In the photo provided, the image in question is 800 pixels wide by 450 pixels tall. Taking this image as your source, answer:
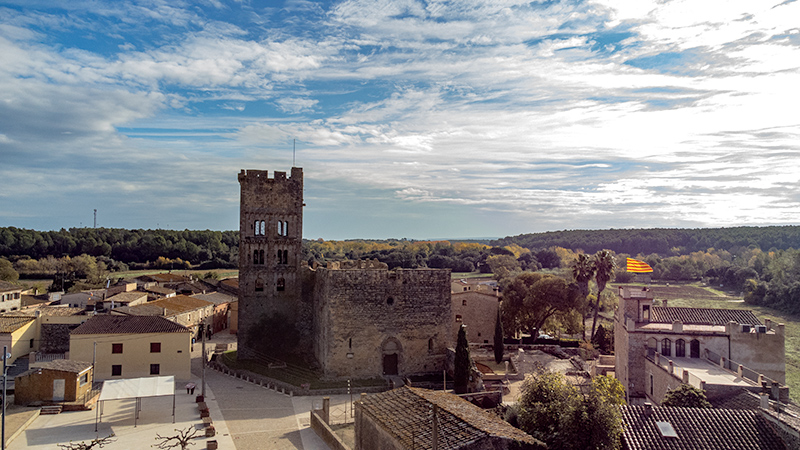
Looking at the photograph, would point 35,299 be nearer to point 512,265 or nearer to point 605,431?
point 605,431

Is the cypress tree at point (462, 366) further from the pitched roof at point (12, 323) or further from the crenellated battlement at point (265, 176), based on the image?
the pitched roof at point (12, 323)

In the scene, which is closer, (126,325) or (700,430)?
(700,430)

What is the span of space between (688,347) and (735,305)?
2845 inches

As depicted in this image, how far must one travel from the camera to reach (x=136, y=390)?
90.9 feet

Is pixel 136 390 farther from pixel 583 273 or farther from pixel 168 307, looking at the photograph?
pixel 583 273

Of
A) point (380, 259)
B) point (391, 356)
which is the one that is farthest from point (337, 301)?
point (380, 259)

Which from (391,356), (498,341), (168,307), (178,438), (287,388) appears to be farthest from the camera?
(168,307)

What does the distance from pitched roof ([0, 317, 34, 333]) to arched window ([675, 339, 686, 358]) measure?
48.8 m

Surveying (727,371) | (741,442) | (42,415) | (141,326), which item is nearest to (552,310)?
(727,371)

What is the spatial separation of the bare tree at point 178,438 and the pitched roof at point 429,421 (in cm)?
927

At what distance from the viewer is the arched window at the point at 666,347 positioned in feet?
108

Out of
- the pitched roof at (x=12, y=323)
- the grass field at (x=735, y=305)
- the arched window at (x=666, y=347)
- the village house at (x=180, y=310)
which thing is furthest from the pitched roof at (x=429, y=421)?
the grass field at (x=735, y=305)

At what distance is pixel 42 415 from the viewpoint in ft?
94.1

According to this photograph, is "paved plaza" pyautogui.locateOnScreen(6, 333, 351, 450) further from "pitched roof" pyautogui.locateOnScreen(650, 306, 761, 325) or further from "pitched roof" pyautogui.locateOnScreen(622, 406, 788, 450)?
"pitched roof" pyautogui.locateOnScreen(650, 306, 761, 325)
